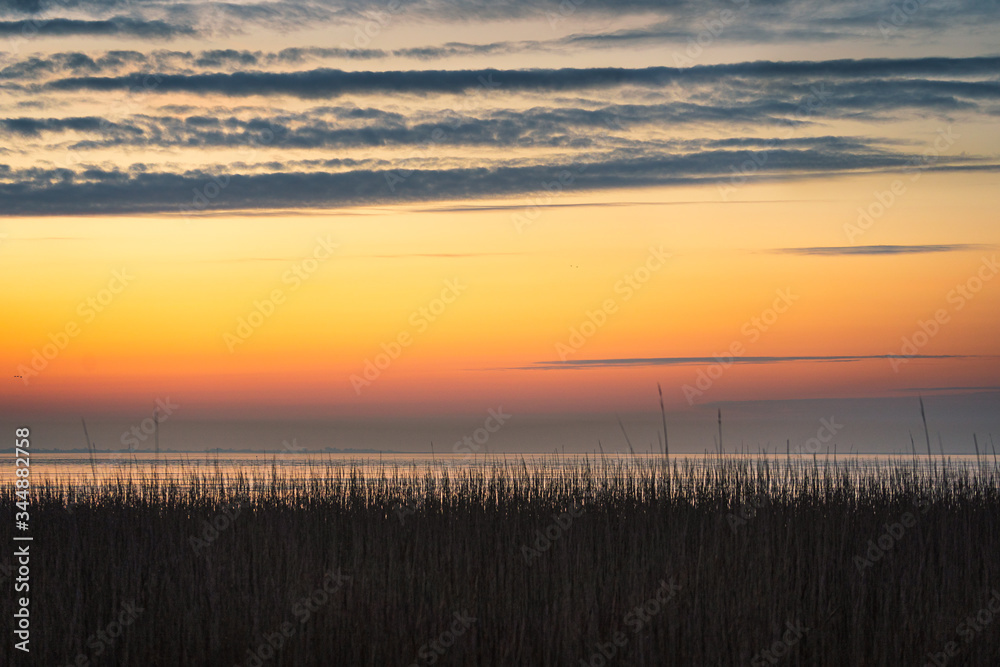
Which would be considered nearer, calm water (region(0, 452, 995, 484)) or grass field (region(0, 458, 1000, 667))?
grass field (region(0, 458, 1000, 667))

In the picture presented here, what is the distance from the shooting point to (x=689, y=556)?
866 centimetres

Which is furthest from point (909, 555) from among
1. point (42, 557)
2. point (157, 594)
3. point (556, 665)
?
point (42, 557)

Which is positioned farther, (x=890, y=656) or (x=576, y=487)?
(x=576, y=487)

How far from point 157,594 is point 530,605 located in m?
3.09

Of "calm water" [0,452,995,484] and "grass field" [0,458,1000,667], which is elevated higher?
"calm water" [0,452,995,484]

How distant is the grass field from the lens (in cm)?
674

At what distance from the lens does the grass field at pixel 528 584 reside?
6742 mm

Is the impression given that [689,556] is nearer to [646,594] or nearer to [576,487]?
[646,594]

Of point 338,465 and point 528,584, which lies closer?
point 528,584

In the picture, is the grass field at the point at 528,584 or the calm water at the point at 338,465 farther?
the calm water at the point at 338,465

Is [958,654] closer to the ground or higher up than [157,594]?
closer to the ground

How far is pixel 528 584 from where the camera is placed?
7.99 m

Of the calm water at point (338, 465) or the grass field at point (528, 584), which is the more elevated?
the calm water at point (338, 465)

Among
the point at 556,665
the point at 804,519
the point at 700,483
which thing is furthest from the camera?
the point at 700,483
